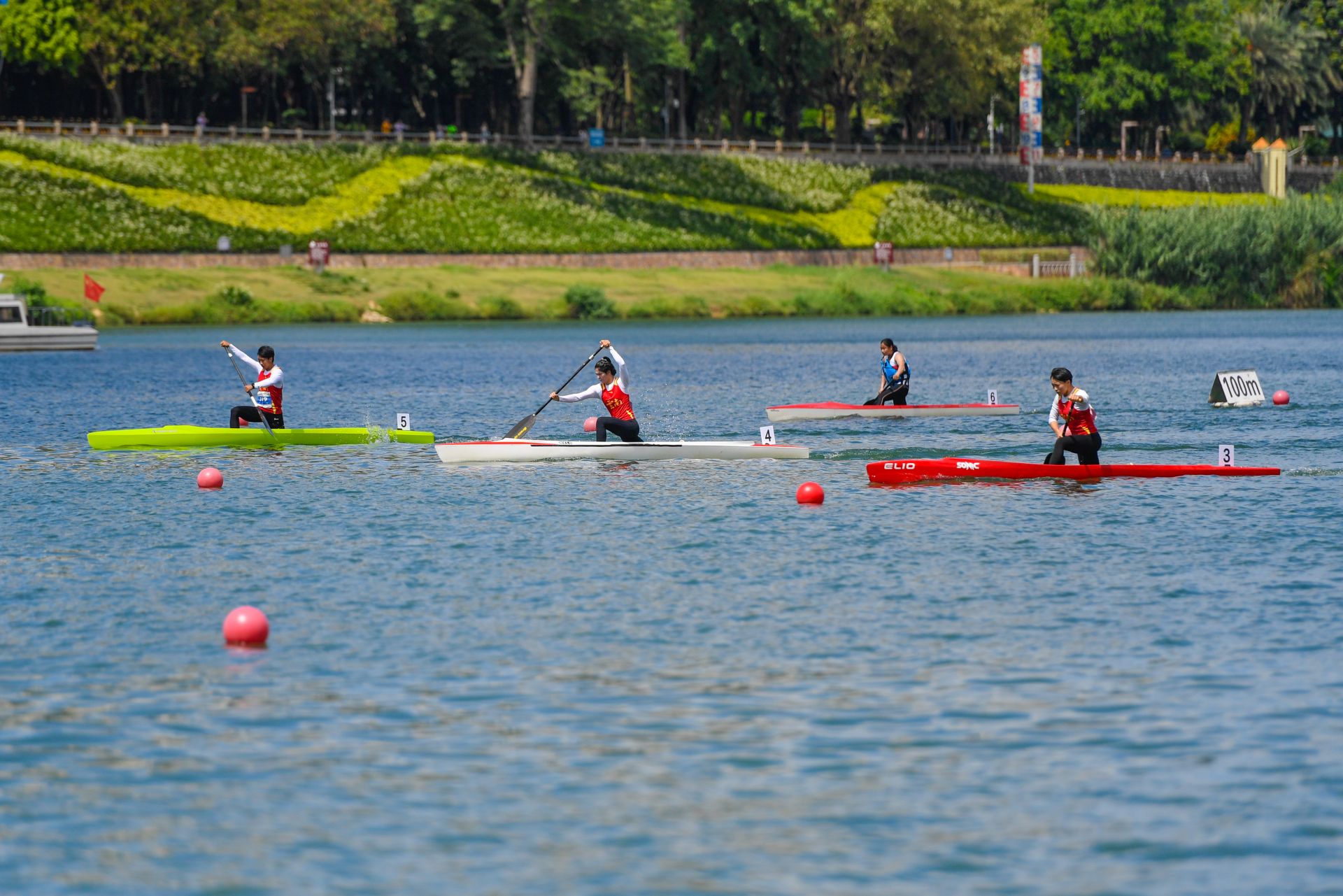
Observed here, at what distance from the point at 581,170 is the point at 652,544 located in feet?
306

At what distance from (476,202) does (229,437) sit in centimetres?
7317

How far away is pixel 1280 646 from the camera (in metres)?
18.3

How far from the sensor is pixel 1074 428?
1175 inches

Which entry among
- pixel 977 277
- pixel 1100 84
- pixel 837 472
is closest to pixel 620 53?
pixel 977 277

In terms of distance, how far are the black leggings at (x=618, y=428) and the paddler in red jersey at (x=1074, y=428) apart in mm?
7339

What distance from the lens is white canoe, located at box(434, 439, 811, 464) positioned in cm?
3334

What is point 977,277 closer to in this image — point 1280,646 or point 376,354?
point 376,354

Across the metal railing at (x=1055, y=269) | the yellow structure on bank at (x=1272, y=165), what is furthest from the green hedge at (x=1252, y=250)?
the yellow structure on bank at (x=1272, y=165)

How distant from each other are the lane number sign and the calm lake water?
9.11m

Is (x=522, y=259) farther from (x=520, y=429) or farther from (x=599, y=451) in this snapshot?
(x=599, y=451)

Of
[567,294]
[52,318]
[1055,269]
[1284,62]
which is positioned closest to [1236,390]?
[52,318]

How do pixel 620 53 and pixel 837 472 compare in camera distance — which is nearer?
pixel 837 472

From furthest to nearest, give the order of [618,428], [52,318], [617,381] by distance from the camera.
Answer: [52,318]
[618,428]
[617,381]

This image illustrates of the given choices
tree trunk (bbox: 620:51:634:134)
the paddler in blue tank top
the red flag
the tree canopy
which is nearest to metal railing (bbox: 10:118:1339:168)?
tree trunk (bbox: 620:51:634:134)
